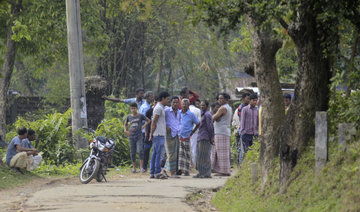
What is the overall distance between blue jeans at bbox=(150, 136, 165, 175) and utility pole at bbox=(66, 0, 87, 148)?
3325mm

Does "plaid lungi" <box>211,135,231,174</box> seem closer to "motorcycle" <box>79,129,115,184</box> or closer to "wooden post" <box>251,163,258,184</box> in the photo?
"motorcycle" <box>79,129,115,184</box>

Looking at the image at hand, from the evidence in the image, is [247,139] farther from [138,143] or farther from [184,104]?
[138,143]

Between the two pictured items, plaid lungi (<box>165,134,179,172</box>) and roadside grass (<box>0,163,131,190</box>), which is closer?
roadside grass (<box>0,163,131,190</box>)

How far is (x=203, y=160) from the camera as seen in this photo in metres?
15.0

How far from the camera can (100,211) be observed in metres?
8.77

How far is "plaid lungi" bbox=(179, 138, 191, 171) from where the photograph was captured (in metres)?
15.4

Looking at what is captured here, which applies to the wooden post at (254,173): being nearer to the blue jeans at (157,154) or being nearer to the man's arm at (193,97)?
the blue jeans at (157,154)

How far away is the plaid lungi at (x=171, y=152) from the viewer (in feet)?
49.6

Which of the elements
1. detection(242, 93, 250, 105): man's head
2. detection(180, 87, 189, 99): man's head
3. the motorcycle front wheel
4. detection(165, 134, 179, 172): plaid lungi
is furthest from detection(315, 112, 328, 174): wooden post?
detection(242, 93, 250, 105): man's head

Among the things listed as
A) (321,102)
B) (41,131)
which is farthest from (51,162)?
(321,102)

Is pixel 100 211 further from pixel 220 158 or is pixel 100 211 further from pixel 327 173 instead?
pixel 220 158

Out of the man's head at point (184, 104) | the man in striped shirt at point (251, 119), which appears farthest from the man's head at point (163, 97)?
the man in striped shirt at point (251, 119)

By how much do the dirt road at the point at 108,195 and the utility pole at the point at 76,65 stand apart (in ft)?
10.5

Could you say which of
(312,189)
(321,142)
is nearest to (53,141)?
(321,142)
